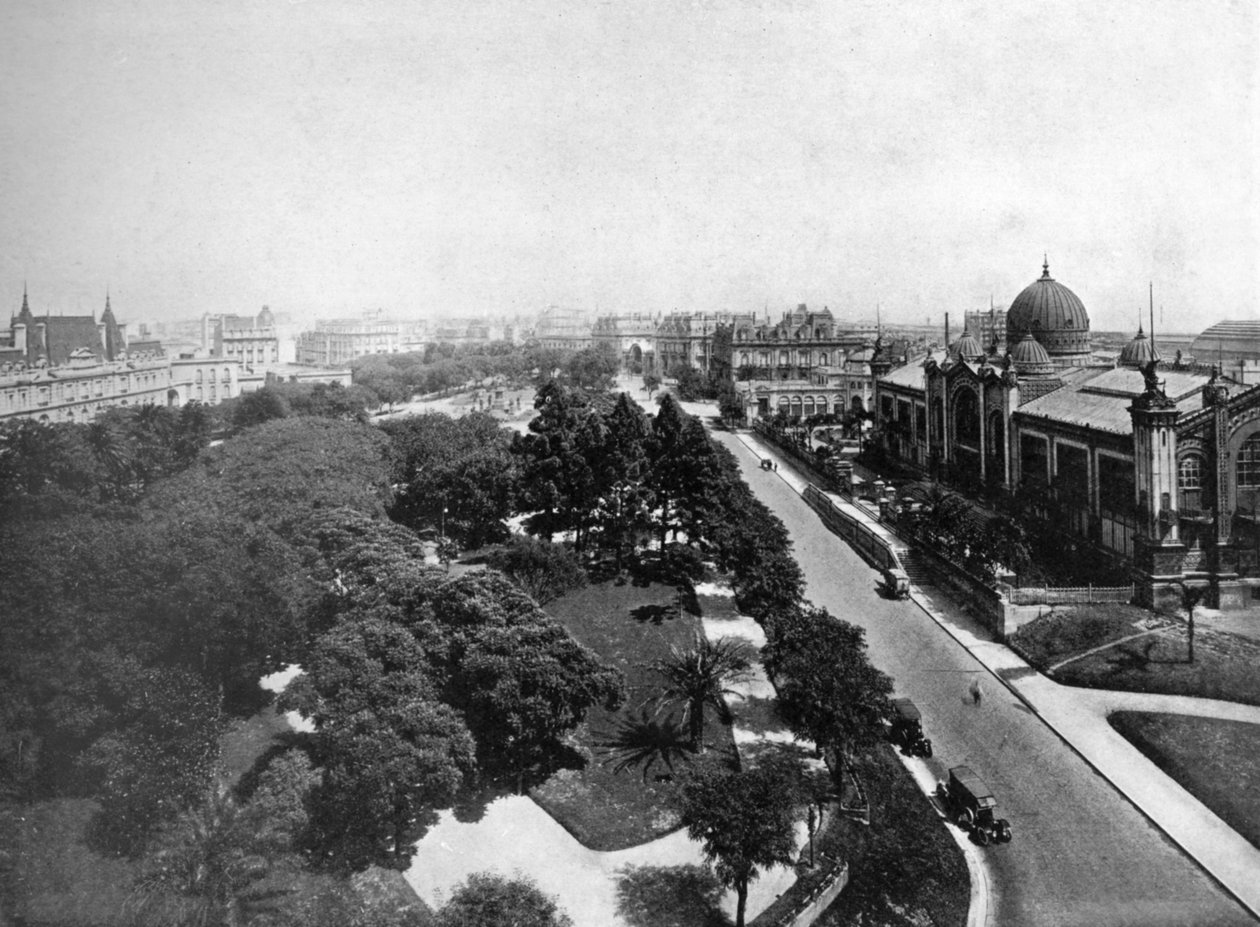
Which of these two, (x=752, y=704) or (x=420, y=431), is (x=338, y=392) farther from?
(x=752, y=704)

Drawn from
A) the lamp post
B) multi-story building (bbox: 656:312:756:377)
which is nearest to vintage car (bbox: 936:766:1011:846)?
the lamp post

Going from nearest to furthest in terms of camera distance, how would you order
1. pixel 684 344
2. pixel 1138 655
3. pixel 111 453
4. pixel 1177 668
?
pixel 1177 668 < pixel 1138 655 < pixel 111 453 < pixel 684 344

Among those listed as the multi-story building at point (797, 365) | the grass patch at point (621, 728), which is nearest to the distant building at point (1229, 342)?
the multi-story building at point (797, 365)

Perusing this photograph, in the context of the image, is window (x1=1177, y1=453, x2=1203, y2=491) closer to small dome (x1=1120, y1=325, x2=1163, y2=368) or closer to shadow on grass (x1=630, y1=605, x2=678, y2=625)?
small dome (x1=1120, y1=325, x2=1163, y2=368)

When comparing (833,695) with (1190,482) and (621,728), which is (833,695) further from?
(1190,482)

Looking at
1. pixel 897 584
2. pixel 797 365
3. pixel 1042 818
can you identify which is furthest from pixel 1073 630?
pixel 797 365
